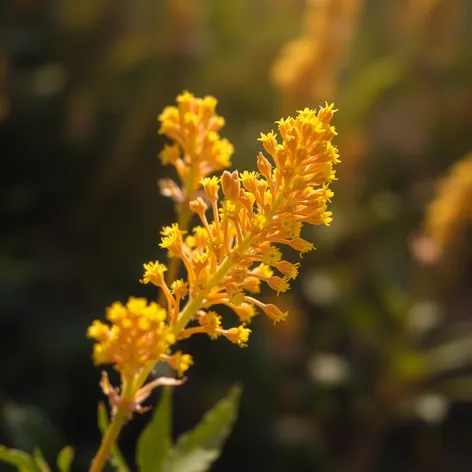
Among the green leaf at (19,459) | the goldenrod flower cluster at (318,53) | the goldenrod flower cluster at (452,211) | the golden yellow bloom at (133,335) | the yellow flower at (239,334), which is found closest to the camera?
the golden yellow bloom at (133,335)

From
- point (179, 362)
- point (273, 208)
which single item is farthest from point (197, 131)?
point (179, 362)

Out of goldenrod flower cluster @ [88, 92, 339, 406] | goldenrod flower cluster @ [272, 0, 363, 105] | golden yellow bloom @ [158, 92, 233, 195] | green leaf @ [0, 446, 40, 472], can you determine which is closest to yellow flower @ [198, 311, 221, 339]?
goldenrod flower cluster @ [88, 92, 339, 406]

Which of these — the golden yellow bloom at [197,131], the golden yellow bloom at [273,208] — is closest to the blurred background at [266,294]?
the golden yellow bloom at [197,131]

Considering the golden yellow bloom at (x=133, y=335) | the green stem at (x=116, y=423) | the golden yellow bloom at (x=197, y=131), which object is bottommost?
the green stem at (x=116, y=423)

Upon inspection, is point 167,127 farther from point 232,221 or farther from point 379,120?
point 379,120

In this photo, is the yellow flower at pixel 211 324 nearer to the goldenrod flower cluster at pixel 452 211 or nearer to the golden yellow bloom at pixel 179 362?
the golden yellow bloom at pixel 179 362

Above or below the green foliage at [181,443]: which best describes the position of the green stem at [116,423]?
below

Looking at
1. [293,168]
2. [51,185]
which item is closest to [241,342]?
[293,168]
